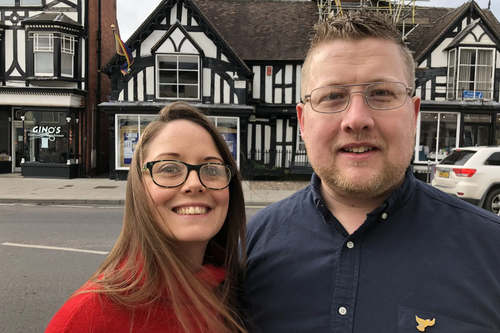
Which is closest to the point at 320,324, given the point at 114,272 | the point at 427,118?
the point at 114,272

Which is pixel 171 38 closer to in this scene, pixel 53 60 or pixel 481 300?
pixel 53 60

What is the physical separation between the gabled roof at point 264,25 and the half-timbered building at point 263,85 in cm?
13

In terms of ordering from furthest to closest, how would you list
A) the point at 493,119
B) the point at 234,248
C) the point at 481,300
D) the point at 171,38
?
the point at 493,119 → the point at 171,38 → the point at 234,248 → the point at 481,300

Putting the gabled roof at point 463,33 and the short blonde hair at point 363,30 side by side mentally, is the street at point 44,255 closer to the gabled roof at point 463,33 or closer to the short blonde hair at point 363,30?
the short blonde hair at point 363,30

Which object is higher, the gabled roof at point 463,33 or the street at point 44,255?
the gabled roof at point 463,33

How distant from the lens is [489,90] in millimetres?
15305

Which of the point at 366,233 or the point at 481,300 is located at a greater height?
the point at 366,233

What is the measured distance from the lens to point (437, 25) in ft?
57.4

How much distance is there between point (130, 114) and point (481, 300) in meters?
14.9

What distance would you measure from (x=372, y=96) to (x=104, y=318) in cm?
126

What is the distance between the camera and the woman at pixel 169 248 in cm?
121

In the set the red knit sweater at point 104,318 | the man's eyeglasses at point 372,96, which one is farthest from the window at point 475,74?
the red knit sweater at point 104,318

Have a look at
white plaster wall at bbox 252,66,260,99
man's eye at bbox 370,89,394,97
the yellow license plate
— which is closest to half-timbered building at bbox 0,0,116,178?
white plaster wall at bbox 252,66,260,99

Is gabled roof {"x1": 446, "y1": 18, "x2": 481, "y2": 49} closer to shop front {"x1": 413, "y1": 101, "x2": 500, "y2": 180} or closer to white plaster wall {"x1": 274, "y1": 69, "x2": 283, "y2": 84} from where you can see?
shop front {"x1": 413, "y1": 101, "x2": 500, "y2": 180}
